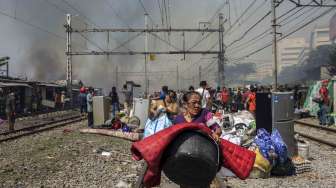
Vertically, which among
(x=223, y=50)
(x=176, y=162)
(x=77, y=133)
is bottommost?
(x=77, y=133)

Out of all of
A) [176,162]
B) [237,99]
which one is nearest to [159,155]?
[176,162]

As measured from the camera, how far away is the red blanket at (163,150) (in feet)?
12.2

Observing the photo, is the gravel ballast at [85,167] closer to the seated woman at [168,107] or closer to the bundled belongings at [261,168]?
the bundled belongings at [261,168]

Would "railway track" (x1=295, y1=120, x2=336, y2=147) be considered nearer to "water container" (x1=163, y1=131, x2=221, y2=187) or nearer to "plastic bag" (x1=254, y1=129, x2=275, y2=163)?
"plastic bag" (x1=254, y1=129, x2=275, y2=163)

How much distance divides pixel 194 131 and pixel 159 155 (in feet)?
1.11

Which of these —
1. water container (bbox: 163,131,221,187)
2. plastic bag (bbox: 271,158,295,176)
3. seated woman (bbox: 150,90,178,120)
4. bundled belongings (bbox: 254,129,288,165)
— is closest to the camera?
water container (bbox: 163,131,221,187)

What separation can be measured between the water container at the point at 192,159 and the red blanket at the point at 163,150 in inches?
2.3

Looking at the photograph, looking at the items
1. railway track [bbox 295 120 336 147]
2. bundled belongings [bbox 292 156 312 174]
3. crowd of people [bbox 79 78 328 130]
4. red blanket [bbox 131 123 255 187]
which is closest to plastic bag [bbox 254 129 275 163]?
bundled belongings [bbox 292 156 312 174]

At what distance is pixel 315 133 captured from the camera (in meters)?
19.1

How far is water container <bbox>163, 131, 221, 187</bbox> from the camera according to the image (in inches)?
143

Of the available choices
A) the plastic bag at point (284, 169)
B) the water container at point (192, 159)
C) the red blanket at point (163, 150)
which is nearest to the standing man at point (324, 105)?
the plastic bag at point (284, 169)

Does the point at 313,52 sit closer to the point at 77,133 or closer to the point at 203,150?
the point at 77,133

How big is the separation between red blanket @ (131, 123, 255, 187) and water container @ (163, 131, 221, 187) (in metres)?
0.06

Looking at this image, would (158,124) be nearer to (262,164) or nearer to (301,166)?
(262,164)
